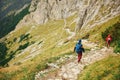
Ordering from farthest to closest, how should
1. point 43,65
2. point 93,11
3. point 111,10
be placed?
point 93,11 < point 111,10 < point 43,65

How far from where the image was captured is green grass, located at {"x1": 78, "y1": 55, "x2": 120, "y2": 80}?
60.0 ft

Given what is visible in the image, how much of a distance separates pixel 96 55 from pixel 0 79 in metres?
11.7

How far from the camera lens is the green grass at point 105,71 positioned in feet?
60.0

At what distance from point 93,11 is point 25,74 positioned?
5105cm

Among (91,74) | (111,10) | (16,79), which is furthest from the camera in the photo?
(111,10)

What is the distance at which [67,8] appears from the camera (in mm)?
193750

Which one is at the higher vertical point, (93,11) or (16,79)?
(16,79)

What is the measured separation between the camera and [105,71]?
19469 mm

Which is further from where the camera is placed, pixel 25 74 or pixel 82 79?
pixel 25 74

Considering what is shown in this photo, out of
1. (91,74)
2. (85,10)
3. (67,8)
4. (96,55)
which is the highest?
(91,74)

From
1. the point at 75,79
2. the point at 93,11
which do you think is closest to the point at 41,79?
the point at 75,79

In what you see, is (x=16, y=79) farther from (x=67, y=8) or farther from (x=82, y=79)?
(x=67, y=8)

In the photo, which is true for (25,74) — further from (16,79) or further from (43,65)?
(43,65)

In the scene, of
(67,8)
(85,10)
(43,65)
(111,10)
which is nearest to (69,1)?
(67,8)
